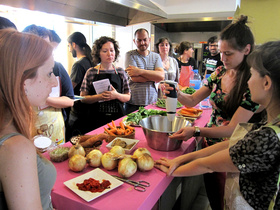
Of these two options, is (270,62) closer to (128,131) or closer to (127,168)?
(127,168)

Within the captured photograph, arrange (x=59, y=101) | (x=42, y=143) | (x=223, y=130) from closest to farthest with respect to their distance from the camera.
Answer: (x=42, y=143) → (x=223, y=130) → (x=59, y=101)

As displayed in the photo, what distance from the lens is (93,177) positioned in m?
1.21

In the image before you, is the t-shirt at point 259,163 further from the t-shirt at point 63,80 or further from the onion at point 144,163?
the t-shirt at point 63,80

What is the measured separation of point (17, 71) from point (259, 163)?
1027mm

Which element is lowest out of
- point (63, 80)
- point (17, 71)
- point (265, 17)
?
point (63, 80)

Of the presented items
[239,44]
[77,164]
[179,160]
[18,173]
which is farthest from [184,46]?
[18,173]

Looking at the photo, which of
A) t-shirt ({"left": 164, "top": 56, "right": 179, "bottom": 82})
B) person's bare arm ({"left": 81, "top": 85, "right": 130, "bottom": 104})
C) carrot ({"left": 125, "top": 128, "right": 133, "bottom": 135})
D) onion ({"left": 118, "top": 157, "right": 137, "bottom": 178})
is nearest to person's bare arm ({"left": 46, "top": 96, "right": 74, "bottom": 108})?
person's bare arm ({"left": 81, "top": 85, "right": 130, "bottom": 104})

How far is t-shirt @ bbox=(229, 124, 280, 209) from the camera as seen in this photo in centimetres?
91

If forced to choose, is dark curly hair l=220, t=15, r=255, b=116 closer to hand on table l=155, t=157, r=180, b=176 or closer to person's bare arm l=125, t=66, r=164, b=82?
hand on table l=155, t=157, r=180, b=176

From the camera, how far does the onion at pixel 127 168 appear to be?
47.9 inches

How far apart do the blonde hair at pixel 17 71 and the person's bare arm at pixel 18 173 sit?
9 cm

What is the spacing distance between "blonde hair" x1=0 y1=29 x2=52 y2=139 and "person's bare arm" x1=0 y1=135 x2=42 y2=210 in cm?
9

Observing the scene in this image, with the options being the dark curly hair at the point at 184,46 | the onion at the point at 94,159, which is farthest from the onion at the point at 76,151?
the dark curly hair at the point at 184,46

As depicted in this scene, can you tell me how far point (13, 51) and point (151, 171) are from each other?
0.98 m
